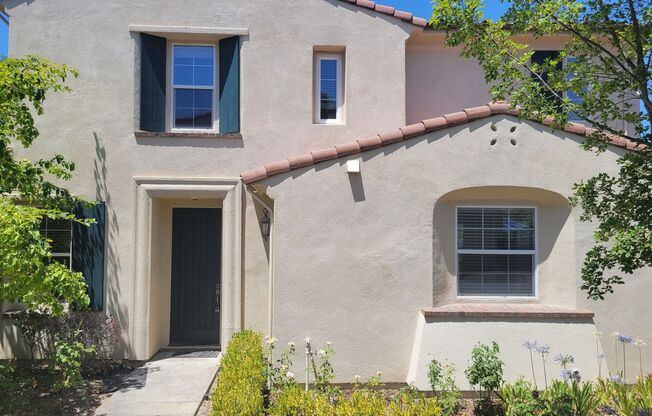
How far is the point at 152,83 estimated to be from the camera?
9.26 meters

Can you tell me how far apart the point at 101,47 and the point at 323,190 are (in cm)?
527

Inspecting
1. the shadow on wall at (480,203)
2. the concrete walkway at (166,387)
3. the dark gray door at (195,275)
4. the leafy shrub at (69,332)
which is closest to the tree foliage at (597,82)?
the shadow on wall at (480,203)

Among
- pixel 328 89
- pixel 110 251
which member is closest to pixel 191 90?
pixel 328 89

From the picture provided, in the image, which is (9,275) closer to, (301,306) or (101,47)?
(301,306)

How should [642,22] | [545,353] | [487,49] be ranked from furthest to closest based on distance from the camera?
[545,353] → [487,49] → [642,22]

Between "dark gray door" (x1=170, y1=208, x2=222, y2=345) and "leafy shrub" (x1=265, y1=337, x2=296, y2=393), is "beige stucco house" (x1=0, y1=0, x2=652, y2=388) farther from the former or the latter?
"leafy shrub" (x1=265, y1=337, x2=296, y2=393)

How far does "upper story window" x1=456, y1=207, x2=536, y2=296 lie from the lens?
815 centimetres

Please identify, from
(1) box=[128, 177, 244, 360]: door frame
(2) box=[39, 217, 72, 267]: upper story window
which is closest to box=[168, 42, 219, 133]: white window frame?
(1) box=[128, 177, 244, 360]: door frame

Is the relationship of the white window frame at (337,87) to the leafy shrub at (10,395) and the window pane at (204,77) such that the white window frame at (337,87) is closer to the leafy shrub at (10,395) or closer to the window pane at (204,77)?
the window pane at (204,77)

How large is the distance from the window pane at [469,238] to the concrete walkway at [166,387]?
4.82 meters

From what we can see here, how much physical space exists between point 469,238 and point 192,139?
5465 millimetres

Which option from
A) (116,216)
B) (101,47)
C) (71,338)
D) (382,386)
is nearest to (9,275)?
(71,338)

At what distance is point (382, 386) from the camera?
24.9 ft

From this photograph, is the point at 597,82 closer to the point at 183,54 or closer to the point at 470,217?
the point at 470,217
